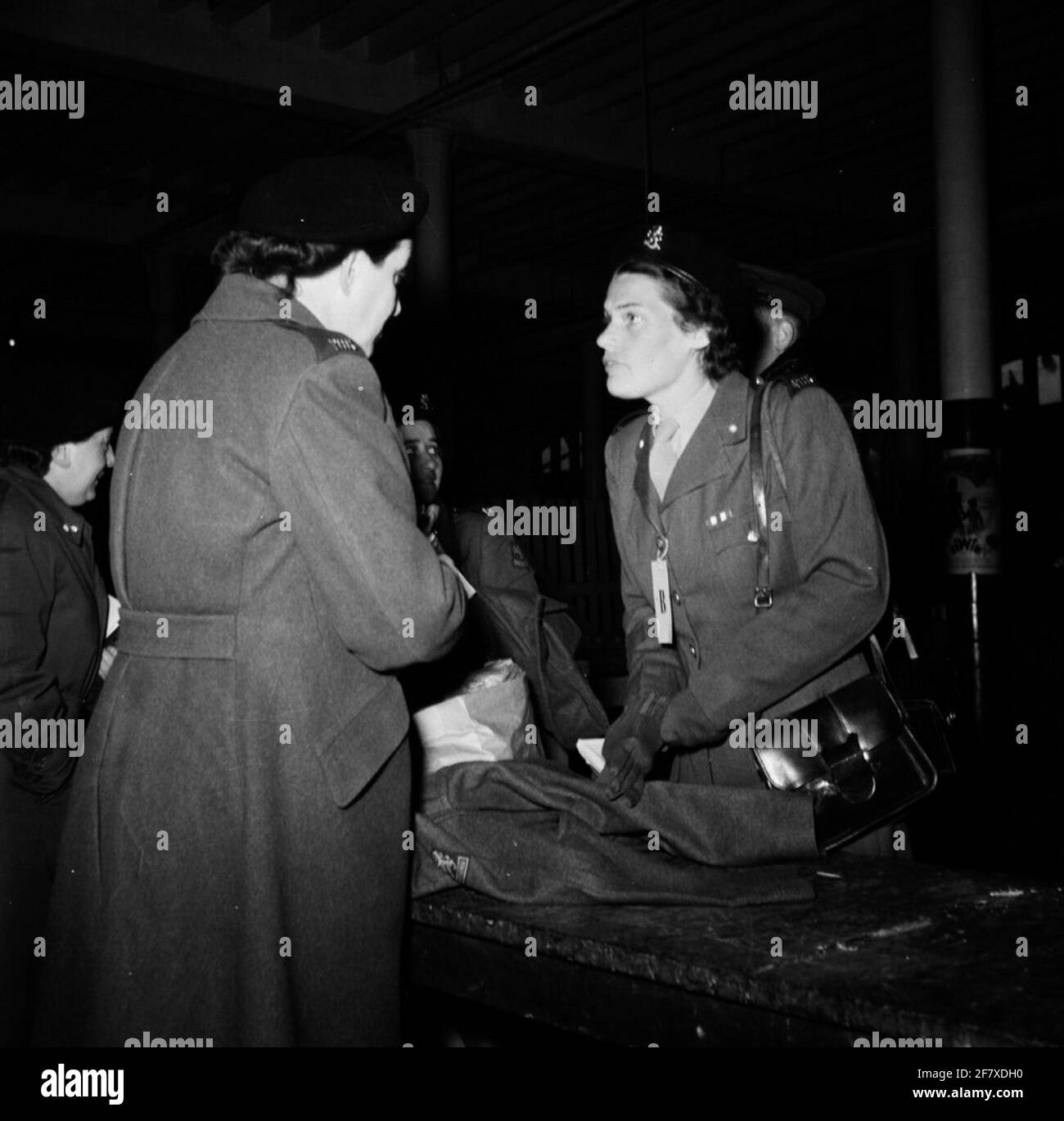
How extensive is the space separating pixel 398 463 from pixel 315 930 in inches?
26.5

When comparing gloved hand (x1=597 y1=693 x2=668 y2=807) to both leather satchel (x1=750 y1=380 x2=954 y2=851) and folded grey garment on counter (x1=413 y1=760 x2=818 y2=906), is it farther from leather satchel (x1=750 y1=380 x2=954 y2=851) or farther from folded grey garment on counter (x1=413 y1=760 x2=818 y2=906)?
leather satchel (x1=750 y1=380 x2=954 y2=851)

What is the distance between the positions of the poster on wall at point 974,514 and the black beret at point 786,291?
402 cm

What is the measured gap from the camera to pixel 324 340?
1.81 metres


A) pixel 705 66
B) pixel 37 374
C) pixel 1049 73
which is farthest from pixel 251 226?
pixel 1049 73

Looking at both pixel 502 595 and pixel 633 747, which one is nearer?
pixel 633 747

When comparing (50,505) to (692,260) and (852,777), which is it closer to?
(692,260)

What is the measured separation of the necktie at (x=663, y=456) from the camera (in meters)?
2.78

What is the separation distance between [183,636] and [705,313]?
142 cm

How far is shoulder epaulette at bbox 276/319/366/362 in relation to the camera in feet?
5.82

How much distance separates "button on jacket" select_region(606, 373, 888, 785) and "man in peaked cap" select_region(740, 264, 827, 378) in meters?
0.72

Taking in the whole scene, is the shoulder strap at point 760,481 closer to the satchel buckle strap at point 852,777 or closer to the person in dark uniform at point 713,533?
the person in dark uniform at point 713,533

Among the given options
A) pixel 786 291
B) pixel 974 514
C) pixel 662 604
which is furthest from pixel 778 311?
pixel 974 514

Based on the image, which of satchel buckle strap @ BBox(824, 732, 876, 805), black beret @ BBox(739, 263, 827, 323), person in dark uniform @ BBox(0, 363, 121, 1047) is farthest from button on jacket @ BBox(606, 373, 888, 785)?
person in dark uniform @ BBox(0, 363, 121, 1047)
